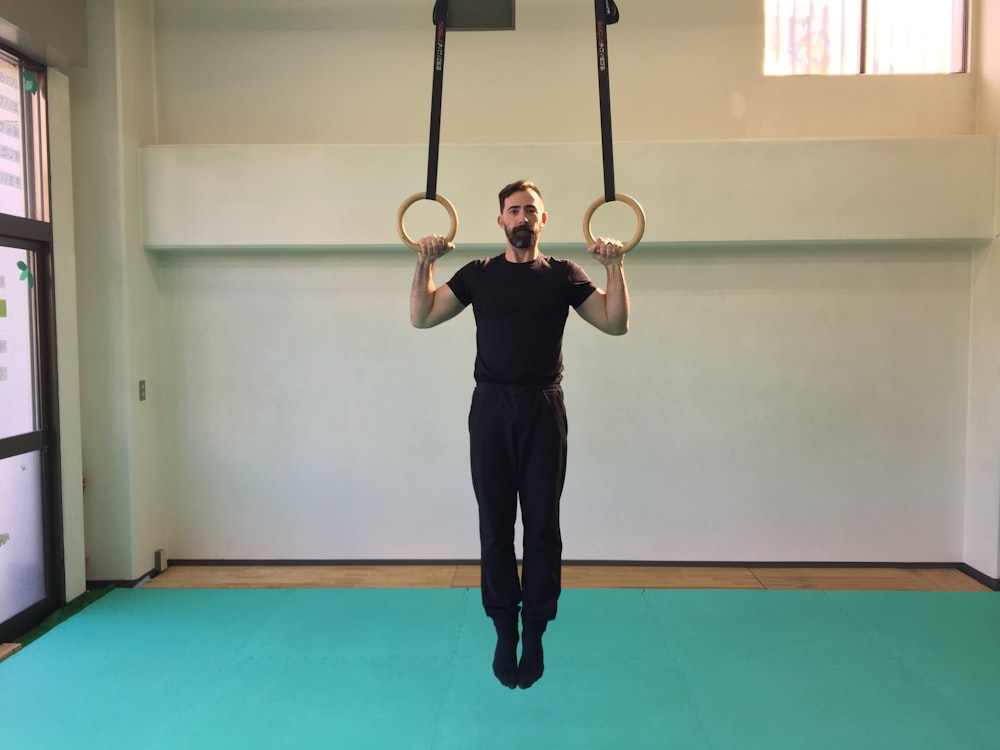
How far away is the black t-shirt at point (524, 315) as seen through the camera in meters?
2.60

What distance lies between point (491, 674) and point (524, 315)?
1.78m

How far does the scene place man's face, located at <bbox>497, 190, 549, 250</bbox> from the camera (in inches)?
101

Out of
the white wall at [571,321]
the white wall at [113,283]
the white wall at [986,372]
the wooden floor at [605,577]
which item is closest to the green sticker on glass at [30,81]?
the white wall at [113,283]

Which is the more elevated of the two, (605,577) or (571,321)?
(571,321)

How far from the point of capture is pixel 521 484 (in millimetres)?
2631

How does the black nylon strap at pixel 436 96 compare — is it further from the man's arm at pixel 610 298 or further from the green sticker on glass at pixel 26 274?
the green sticker on glass at pixel 26 274

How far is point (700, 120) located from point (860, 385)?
1973mm

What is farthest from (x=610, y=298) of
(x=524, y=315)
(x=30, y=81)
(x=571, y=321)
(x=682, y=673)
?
(x=30, y=81)

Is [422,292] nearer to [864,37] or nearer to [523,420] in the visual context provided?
[523,420]

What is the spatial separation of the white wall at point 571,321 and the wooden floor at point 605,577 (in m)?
0.13

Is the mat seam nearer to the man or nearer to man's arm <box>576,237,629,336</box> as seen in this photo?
the man

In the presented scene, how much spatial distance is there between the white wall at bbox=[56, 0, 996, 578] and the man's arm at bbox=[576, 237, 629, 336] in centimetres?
186

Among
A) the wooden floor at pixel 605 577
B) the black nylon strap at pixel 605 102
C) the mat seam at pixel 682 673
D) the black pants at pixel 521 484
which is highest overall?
the black nylon strap at pixel 605 102

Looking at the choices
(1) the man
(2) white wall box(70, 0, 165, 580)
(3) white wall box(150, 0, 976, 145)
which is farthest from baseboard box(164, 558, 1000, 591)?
(3) white wall box(150, 0, 976, 145)
